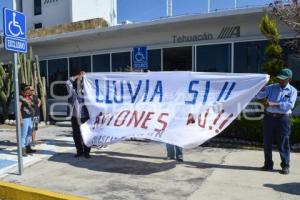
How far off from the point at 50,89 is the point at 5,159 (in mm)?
11567

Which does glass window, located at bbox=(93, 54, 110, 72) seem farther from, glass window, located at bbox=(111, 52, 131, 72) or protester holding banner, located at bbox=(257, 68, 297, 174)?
protester holding banner, located at bbox=(257, 68, 297, 174)

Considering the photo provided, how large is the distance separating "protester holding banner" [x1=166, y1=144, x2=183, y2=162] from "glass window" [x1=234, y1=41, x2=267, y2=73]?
6618mm

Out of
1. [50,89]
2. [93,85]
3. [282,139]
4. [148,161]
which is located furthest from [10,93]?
[282,139]

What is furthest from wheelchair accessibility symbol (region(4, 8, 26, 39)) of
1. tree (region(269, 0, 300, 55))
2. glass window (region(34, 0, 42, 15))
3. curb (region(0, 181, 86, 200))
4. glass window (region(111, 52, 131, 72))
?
glass window (region(34, 0, 42, 15))

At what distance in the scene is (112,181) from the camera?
21.7ft

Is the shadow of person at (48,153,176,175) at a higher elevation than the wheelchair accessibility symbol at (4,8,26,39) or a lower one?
lower

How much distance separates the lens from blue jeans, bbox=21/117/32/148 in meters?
8.62

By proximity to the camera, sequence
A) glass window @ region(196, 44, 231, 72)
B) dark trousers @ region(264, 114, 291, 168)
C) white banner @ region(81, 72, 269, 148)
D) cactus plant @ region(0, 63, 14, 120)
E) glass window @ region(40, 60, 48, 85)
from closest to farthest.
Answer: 1. dark trousers @ region(264, 114, 291, 168)
2. white banner @ region(81, 72, 269, 148)
3. glass window @ region(196, 44, 231, 72)
4. cactus plant @ region(0, 63, 14, 120)
5. glass window @ region(40, 60, 48, 85)

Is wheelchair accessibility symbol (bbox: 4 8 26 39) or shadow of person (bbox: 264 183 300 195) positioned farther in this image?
wheelchair accessibility symbol (bbox: 4 8 26 39)

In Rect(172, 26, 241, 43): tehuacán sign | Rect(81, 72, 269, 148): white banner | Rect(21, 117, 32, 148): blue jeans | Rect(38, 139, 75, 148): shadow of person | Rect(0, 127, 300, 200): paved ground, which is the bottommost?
Rect(0, 127, 300, 200): paved ground

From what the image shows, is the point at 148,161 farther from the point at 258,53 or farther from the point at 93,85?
the point at 258,53

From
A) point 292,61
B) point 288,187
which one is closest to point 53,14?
point 292,61

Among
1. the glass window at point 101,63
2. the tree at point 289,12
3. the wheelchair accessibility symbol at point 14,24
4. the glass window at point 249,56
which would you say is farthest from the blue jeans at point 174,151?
the glass window at point 101,63

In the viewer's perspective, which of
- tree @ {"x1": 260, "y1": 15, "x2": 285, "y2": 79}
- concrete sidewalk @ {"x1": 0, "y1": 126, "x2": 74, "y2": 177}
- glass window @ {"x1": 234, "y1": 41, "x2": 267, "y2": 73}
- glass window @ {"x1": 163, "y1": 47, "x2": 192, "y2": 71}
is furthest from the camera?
glass window @ {"x1": 163, "y1": 47, "x2": 192, "y2": 71}
